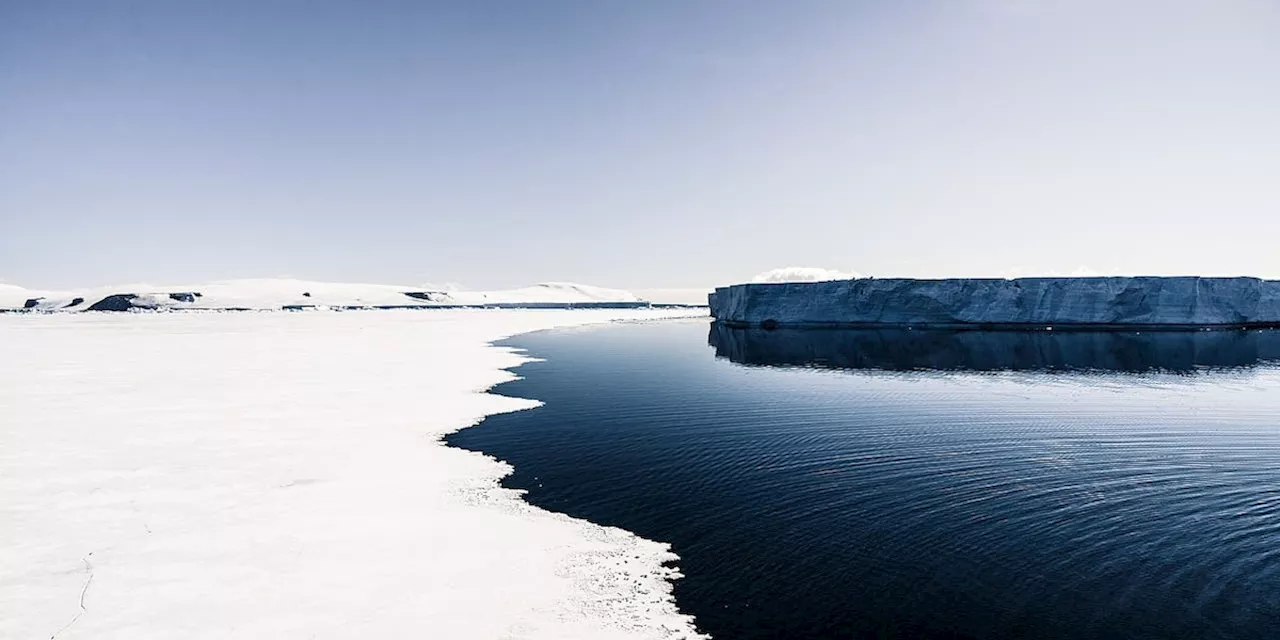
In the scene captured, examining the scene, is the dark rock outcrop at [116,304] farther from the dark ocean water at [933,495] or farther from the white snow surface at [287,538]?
the dark ocean water at [933,495]

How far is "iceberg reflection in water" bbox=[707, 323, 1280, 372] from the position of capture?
27.3 metres

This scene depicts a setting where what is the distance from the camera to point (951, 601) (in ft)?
20.4

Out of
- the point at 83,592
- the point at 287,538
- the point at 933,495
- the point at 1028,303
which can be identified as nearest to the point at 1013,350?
the point at 1028,303

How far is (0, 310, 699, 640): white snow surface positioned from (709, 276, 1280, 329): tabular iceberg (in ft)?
141

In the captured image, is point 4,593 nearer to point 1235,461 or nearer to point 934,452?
point 934,452

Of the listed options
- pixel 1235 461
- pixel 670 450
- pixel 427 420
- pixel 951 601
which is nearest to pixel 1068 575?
pixel 951 601

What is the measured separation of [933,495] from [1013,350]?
2884 centimetres

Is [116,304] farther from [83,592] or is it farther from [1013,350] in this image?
[83,592]

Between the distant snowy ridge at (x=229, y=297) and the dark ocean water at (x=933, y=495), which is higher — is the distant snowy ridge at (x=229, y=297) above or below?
above

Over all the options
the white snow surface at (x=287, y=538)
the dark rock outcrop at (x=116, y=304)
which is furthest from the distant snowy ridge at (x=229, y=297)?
the white snow surface at (x=287, y=538)

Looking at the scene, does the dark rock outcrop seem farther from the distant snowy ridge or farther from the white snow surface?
the white snow surface

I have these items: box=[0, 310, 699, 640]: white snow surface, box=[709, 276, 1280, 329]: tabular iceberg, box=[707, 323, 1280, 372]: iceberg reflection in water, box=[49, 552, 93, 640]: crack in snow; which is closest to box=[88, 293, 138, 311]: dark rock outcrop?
box=[709, 276, 1280, 329]: tabular iceberg

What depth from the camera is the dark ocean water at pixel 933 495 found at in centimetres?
609

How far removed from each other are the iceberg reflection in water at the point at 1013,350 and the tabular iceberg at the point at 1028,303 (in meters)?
1.51
